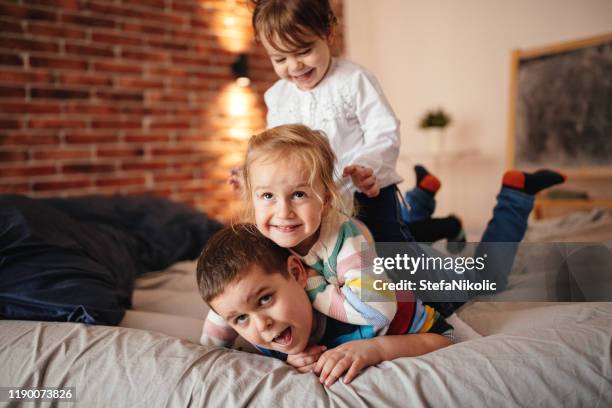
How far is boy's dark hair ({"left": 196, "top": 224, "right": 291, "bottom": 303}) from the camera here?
0.88 meters

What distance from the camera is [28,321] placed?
1074mm

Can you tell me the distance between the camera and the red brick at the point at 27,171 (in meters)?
2.39

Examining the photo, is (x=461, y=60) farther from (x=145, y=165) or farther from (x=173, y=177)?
(x=145, y=165)

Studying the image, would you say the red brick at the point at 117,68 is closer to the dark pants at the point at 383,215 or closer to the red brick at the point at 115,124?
the red brick at the point at 115,124

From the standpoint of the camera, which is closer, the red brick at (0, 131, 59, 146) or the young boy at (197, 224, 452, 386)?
the young boy at (197, 224, 452, 386)

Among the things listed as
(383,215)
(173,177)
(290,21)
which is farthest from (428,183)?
(173,177)

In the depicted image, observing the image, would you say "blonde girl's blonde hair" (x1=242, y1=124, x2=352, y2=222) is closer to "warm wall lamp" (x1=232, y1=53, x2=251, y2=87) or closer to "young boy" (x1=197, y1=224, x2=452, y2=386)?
"young boy" (x1=197, y1=224, x2=452, y2=386)

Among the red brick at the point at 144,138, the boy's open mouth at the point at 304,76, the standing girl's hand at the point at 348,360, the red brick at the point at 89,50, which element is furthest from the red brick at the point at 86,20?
the standing girl's hand at the point at 348,360

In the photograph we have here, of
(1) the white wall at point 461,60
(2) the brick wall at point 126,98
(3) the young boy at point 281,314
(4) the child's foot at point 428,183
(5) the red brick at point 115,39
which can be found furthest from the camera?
(1) the white wall at point 461,60

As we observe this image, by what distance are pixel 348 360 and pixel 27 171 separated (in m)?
2.37

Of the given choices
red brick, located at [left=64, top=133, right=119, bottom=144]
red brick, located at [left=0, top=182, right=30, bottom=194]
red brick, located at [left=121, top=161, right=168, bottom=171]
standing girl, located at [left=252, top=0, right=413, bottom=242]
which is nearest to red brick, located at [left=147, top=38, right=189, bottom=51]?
red brick, located at [left=64, top=133, right=119, bottom=144]

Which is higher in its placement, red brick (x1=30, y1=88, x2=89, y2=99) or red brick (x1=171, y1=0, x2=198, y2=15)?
red brick (x1=171, y1=0, x2=198, y2=15)

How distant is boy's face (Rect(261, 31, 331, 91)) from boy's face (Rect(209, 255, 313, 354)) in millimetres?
622

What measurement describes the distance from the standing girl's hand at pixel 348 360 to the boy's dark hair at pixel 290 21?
779 millimetres
